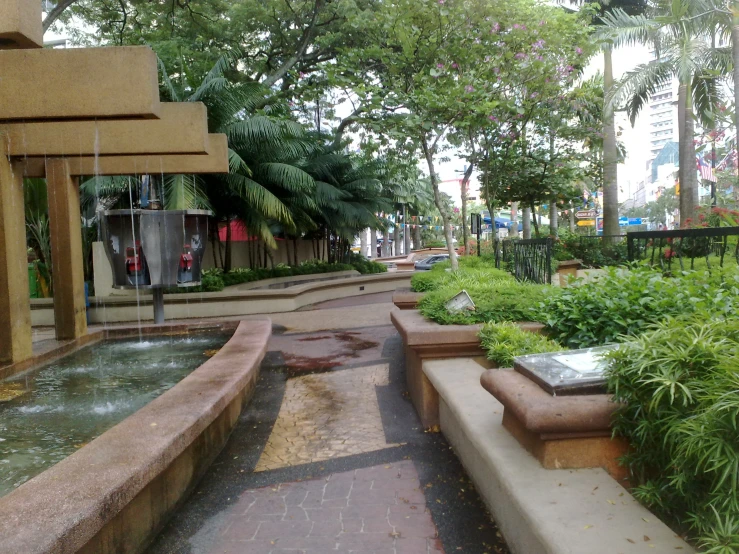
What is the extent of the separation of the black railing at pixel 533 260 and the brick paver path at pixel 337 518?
5.63 meters

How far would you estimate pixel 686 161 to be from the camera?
75.1ft

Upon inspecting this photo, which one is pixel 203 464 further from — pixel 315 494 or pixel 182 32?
pixel 182 32

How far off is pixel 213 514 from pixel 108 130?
256 inches

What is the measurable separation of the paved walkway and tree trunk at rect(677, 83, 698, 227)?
18940 mm

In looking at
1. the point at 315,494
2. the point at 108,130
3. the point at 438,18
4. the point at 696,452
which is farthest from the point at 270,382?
the point at 438,18

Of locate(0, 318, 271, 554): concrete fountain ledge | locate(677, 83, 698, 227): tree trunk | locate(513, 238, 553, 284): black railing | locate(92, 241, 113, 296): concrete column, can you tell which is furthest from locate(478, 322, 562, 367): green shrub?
locate(677, 83, 698, 227): tree trunk

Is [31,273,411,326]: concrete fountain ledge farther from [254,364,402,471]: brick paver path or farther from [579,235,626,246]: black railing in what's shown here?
[579,235,626,246]: black railing

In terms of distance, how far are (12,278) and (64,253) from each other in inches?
69.3

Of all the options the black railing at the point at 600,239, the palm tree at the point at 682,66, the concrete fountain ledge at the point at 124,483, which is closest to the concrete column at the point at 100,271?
the concrete fountain ledge at the point at 124,483

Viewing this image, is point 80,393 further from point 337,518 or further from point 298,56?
point 298,56

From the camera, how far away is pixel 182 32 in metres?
19.4

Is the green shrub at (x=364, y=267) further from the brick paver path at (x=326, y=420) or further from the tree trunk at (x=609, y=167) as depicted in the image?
the brick paver path at (x=326, y=420)

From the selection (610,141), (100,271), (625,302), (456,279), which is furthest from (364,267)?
(625,302)

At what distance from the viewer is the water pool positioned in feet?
→ 13.4
